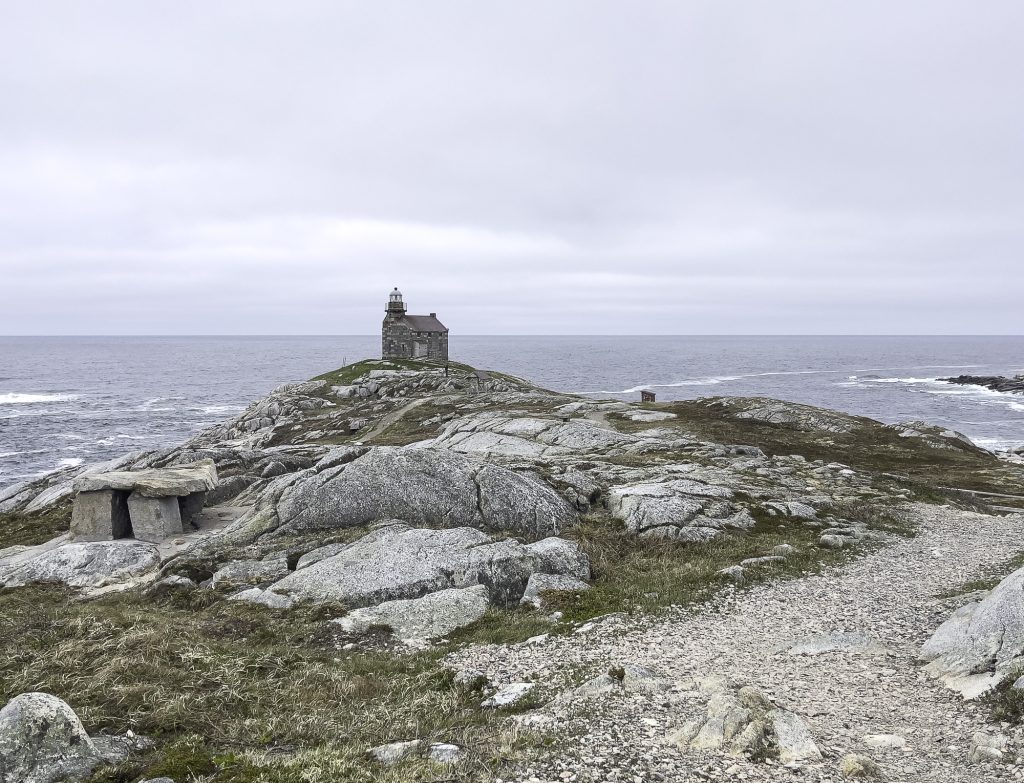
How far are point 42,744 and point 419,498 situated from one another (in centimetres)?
1588

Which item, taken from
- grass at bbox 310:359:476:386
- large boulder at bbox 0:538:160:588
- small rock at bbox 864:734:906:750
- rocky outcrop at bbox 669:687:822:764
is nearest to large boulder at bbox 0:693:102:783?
rocky outcrop at bbox 669:687:822:764

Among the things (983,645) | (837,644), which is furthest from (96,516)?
(983,645)

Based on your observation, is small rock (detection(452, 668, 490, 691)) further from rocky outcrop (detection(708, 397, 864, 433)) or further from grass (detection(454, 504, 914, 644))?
rocky outcrop (detection(708, 397, 864, 433))

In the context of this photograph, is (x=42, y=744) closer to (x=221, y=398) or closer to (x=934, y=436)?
(x=934, y=436)

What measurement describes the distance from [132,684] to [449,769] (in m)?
6.67

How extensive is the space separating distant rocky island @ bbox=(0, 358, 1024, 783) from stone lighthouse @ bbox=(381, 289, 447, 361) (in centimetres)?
7192

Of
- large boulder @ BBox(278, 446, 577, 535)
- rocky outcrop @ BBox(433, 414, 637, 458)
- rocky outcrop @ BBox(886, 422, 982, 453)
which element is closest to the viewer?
large boulder @ BBox(278, 446, 577, 535)

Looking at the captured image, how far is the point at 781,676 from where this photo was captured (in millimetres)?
12203

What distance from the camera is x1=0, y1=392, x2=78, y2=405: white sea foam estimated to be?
11926cm

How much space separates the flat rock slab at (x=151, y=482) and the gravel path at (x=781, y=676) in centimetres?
1683

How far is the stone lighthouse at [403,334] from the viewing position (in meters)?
107

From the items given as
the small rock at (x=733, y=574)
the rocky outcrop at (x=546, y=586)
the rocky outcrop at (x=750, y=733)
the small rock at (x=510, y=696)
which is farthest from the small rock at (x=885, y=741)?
the rocky outcrop at (x=546, y=586)

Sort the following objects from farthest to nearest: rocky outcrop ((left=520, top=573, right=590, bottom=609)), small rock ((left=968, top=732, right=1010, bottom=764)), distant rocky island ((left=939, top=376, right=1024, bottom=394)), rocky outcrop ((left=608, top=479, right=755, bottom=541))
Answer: distant rocky island ((left=939, top=376, right=1024, bottom=394)) → rocky outcrop ((left=608, top=479, right=755, bottom=541)) → rocky outcrop ((left=520, top=573, right=590, bottom=609)) → small rock ((left=968, top=732, right=1010, bottom=764))

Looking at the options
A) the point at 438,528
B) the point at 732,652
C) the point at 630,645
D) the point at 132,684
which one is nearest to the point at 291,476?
the point at 438,528
